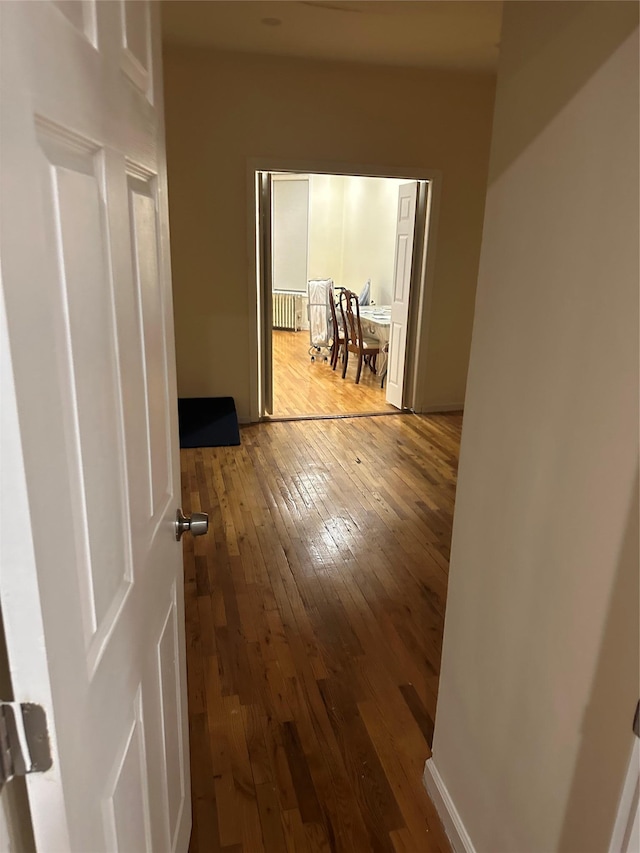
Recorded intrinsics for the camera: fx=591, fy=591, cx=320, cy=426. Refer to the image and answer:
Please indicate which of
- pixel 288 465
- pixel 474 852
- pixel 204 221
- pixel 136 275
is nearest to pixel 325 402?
pixel 288 465

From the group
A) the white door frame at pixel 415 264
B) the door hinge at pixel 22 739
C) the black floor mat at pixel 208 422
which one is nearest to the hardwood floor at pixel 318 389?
the white door frame at pixel 415 264

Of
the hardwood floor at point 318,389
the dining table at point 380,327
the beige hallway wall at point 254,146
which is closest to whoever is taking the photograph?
the beige hallway wall at point 254,146

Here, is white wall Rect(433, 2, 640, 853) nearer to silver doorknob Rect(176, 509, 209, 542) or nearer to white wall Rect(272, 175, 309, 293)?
silver doorknob Rect(176, 509, 209, 542)

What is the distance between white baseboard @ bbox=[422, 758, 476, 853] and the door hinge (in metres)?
1.41

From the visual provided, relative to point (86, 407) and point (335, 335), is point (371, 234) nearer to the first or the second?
point (335, 335)

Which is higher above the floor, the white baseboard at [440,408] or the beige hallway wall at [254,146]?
the beige hallway wall at [254,146]

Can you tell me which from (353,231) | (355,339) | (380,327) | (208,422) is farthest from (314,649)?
(353,231)

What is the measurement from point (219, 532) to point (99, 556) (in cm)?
262

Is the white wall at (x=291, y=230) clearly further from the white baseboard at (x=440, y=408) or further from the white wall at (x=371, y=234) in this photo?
the white baseboard at (x=440, y=408)

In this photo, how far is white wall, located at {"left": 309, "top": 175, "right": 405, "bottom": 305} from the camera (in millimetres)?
7883

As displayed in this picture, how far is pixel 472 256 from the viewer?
5.26 m

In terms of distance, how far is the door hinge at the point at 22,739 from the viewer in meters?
0.57

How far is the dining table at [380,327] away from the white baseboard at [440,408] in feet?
3.40

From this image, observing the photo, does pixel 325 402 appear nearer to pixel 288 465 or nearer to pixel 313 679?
pixel 288 465
